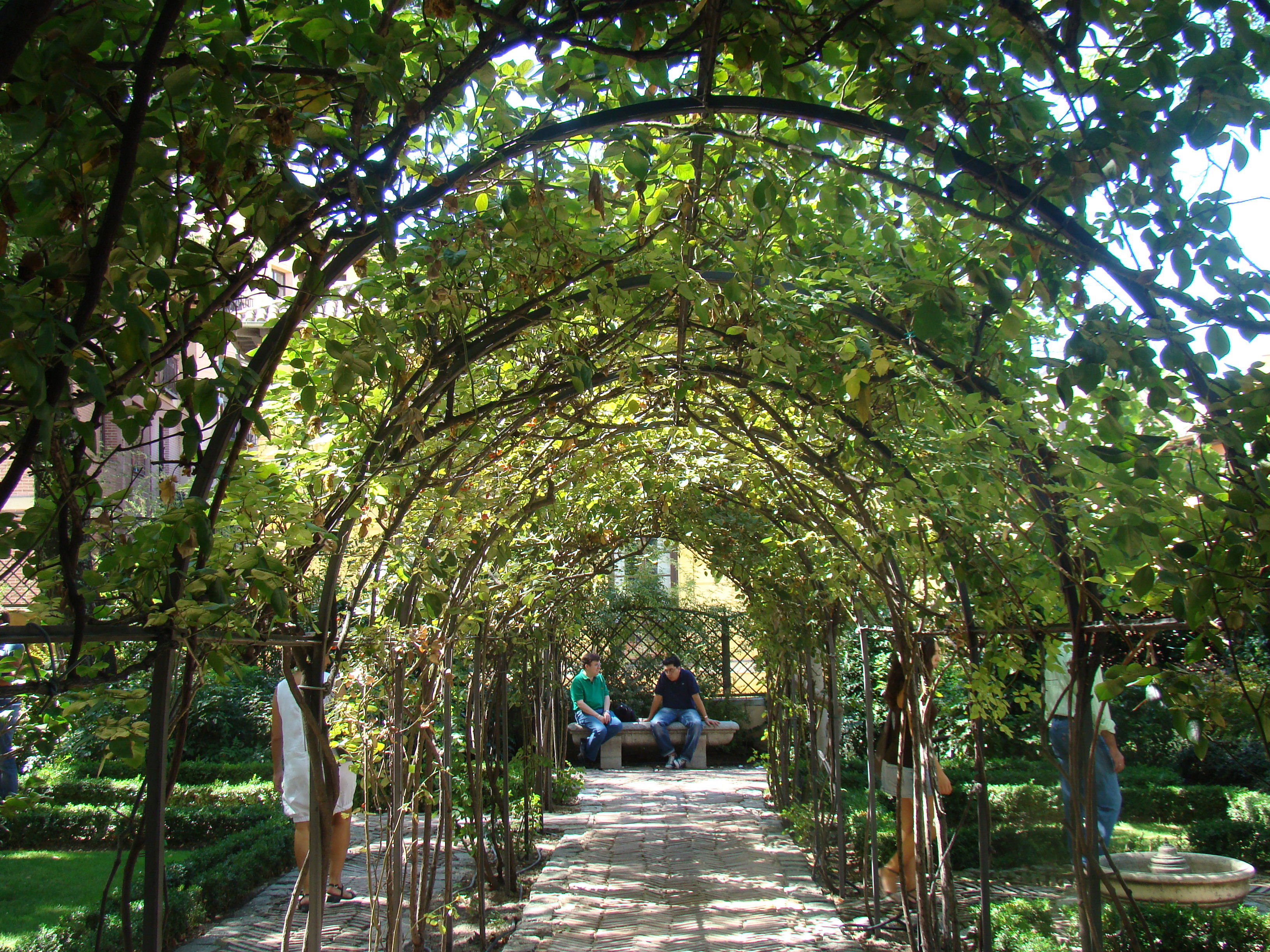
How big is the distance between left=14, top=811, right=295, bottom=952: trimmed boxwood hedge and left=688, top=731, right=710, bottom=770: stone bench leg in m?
5.58

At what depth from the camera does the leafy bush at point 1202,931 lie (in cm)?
408

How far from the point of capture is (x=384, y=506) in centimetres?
297

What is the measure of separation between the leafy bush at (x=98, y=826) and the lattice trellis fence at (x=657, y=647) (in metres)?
5.59

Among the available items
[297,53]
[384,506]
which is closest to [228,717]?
[384,506]

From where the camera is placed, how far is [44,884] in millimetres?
5957

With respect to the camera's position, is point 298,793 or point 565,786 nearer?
point 298,793

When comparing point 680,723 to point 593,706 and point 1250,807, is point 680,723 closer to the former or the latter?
point 593,706

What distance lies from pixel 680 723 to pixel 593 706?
1119mm

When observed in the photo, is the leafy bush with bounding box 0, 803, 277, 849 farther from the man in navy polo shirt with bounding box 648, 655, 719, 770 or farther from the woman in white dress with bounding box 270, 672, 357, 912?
the man in navy polo shirt with bounding box 648, 655, 719, 770

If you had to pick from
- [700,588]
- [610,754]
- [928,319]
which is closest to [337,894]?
[928,319]

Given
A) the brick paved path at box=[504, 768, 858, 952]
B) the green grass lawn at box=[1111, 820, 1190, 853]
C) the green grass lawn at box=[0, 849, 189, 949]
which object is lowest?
the brick paved path at box=[504, 768, 858, 952]

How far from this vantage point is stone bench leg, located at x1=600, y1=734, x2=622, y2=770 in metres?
→ 11.5

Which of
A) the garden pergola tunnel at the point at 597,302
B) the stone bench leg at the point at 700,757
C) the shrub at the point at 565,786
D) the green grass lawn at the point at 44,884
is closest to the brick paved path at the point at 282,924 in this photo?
the green grass lawn at the point at 44,884

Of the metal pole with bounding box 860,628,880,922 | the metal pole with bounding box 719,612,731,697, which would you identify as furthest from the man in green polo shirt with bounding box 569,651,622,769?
the metal pole with bounding box 860,628,880,922
